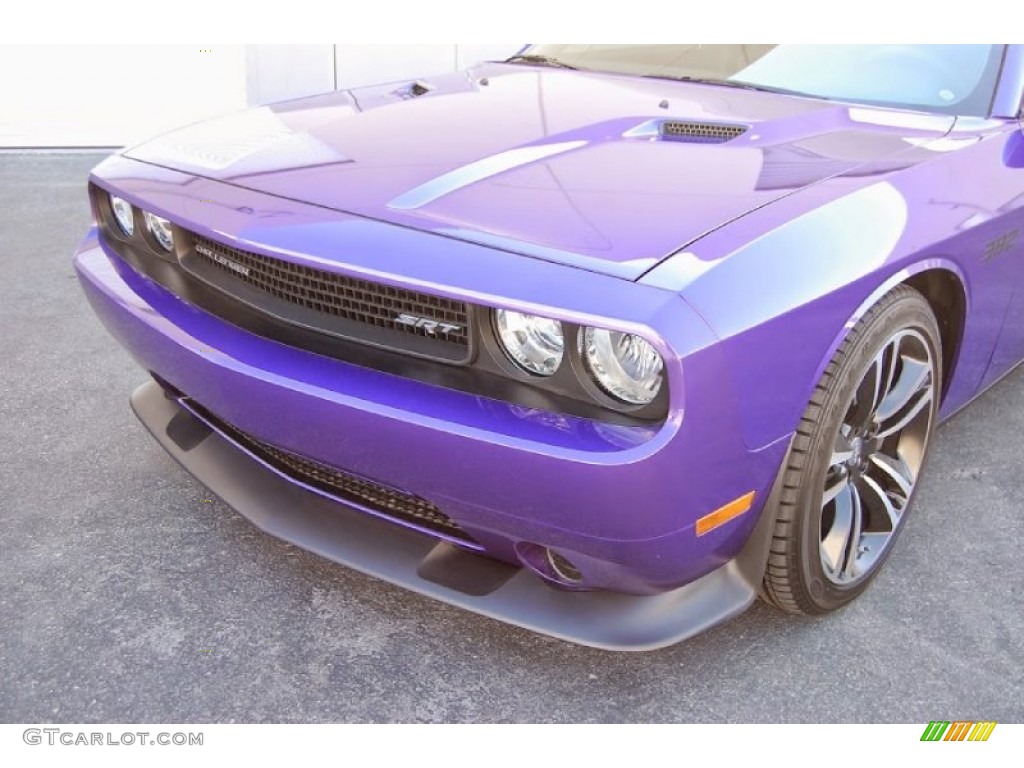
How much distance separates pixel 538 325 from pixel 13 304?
3005 millimetres

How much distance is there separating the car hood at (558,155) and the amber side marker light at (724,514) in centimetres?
42

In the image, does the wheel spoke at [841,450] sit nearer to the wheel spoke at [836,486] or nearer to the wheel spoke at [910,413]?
the wheel spoke at [836,486]

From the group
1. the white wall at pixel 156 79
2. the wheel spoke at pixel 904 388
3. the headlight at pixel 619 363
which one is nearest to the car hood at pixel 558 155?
the headlight at pixel 619 363

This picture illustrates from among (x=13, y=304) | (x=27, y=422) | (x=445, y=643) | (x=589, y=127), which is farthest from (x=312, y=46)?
(x=445, y=643)

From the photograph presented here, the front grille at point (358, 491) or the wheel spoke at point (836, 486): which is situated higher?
the wheel spoke at point (836, 486)

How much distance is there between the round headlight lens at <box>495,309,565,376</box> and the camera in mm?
1738

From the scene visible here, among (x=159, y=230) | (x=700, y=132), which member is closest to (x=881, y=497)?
(x=700, y=132)

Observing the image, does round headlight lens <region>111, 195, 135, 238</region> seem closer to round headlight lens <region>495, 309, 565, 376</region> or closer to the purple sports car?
the purple sports car

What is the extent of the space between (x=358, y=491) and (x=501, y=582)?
35 cm

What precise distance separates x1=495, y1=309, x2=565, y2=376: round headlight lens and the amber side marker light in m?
0.35

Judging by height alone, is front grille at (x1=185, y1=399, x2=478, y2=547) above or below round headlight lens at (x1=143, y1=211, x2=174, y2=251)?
below
